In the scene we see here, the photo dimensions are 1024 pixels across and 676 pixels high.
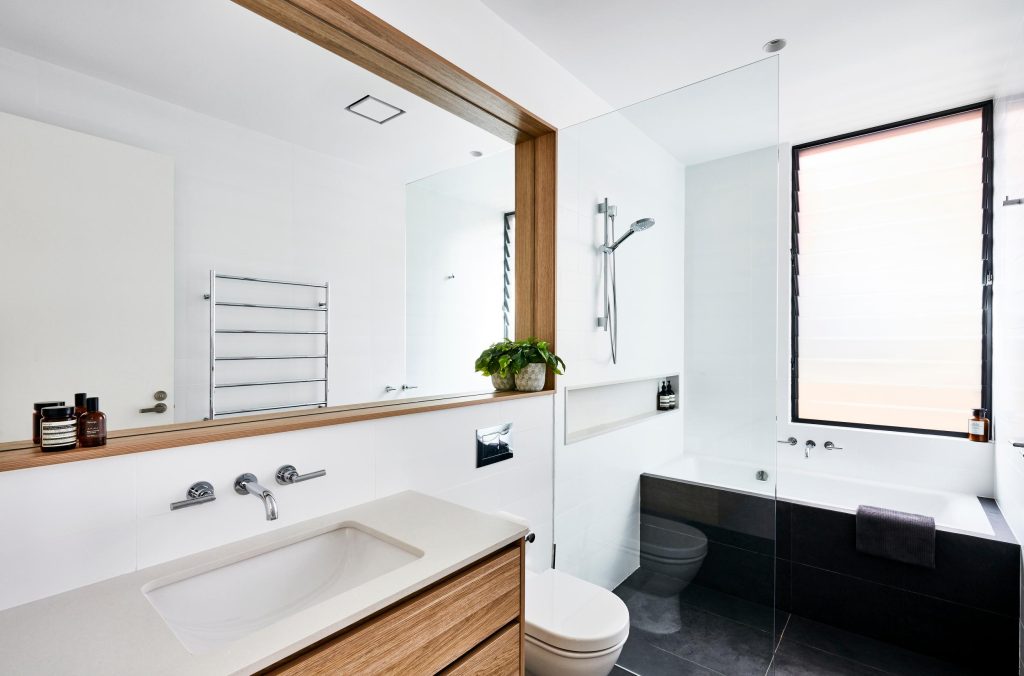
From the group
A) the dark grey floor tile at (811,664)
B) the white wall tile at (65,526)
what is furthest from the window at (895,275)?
the white wall tile at (65,526)

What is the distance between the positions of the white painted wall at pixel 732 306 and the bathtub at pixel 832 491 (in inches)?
2.2

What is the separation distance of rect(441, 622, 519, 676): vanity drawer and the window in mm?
2764

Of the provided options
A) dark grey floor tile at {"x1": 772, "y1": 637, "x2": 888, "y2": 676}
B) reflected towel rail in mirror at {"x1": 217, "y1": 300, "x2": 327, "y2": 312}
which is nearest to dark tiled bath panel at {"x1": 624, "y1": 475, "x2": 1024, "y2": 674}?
dark grey floor tile at {"x1": 772, "y1": 637, "x2": 888, "y2": 676}

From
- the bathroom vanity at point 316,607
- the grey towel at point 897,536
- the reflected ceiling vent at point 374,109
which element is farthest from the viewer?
the grey towel at point 897,536

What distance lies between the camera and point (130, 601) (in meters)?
0.86

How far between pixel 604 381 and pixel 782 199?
1.99m

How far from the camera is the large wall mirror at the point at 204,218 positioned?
2.99ft

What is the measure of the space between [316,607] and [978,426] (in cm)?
339

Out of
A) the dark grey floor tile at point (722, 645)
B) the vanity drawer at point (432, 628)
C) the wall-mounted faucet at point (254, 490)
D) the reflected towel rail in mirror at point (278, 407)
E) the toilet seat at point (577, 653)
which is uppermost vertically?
the reflected towel rail in mirror at point (278, 407)

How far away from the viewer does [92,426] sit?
0.94 m

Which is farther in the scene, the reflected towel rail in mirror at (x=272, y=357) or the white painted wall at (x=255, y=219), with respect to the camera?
the reflected towel rail in mirror at (x=272, y=357)

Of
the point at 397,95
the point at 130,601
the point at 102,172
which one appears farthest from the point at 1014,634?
the point at 102,172

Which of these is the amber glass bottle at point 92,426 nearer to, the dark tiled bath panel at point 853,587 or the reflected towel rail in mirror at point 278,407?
the reflected towel rail in mirror at point 278,407

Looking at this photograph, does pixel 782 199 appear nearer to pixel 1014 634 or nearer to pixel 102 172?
pixel 1014 634
